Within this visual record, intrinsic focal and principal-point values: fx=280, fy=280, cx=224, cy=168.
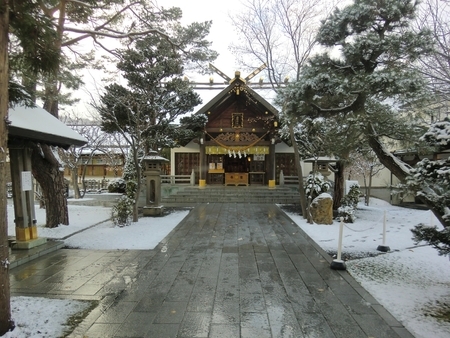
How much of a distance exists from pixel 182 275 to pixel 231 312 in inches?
62.4

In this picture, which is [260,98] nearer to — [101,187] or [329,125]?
[329,125]

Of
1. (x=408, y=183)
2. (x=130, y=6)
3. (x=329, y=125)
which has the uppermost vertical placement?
(x=130, y=6)

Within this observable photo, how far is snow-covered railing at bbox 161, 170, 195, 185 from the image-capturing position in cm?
1956

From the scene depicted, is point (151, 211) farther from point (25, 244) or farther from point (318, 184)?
point (318, 184)

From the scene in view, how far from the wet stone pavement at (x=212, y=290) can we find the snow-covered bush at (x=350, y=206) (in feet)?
13.1

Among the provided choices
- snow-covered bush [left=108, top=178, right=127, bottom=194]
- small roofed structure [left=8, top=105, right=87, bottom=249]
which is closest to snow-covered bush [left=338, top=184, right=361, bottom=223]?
small roofed structure [left=8, top=105, right=87, bottom=249]

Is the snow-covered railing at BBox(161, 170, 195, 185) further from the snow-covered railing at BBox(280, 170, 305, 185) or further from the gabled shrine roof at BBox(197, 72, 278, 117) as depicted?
the snow-covered railing at BBox(280, 170, 305, 185)

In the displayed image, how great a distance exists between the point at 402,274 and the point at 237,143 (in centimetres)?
1439

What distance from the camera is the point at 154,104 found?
12.0 m

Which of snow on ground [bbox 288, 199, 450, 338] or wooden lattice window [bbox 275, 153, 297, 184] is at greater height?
wooden lattice window [bbox 275, 153, 297, 184]

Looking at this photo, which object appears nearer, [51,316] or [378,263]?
[51,316]

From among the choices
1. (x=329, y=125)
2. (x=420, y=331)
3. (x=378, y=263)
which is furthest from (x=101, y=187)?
(x=420, y=331)

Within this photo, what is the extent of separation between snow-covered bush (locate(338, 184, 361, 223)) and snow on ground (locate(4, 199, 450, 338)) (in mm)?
318

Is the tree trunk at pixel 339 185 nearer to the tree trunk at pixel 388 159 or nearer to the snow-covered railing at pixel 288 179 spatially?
the snow-covered railing at pixel 288 179
